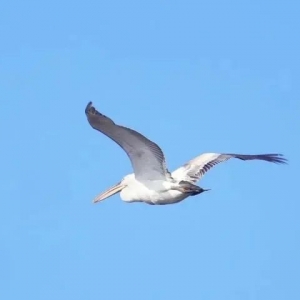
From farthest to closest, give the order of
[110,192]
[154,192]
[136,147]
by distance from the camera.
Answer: [110,192] → [154,192] → [136,147]

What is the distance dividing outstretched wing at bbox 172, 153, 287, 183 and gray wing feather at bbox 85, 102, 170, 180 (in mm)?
1123

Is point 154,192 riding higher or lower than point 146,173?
lower

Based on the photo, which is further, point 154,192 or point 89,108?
point 154,192

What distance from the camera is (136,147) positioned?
30.8 meters

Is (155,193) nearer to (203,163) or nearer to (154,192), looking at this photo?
(154,192)

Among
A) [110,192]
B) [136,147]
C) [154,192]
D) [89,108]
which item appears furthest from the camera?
[110,192]

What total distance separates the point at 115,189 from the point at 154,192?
238 cm

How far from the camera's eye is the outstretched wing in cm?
3291

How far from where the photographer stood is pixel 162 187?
31172 mm

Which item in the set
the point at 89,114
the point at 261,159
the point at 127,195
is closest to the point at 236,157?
the point at 261,159

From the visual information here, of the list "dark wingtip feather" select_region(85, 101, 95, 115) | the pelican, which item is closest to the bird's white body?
the pelican

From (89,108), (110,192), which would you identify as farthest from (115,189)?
(89,108)

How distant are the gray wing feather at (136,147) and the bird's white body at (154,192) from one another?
0.59 ft

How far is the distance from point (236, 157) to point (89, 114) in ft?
20.9
